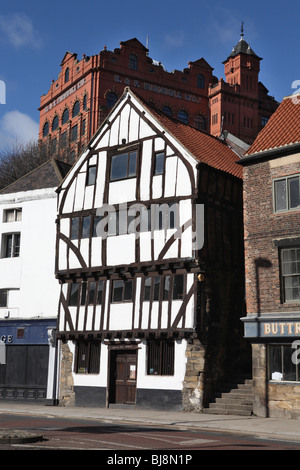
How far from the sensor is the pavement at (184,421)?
15773 millimetres

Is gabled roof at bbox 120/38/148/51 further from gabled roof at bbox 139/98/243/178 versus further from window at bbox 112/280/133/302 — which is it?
window at bbox 112/280/133/302

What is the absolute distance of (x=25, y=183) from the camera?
32125 mm

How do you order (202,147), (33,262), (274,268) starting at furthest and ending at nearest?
(33,262) < (202,147) < (274,268)

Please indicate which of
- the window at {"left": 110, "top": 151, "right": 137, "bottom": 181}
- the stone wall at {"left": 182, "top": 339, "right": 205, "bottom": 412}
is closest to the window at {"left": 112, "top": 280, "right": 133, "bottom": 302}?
the stone wall at {"left": 182, "top": 339, "right": 205, "bottom": 412}

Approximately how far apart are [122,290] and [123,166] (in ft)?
18.5

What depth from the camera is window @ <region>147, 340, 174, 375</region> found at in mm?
23781

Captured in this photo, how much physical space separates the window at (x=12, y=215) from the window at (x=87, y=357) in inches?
321

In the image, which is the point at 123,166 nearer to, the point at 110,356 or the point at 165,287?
the point at 165,287

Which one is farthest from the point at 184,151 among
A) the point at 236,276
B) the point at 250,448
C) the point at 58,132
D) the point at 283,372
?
the point at 58,132

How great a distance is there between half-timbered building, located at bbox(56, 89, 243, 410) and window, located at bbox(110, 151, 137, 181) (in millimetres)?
53

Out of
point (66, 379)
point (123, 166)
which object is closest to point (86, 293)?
point (66, 379)

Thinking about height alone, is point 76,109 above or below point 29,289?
above

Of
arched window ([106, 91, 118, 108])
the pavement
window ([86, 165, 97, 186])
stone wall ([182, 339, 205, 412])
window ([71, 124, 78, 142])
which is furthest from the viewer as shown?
window ([71, 124, 78, 142])

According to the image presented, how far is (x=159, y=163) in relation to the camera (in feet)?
84.5
